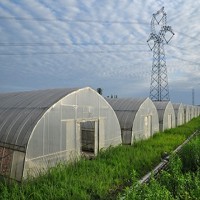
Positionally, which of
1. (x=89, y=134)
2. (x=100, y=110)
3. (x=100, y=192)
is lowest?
(x=100, y=192)

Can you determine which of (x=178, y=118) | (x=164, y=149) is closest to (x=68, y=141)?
(x=164, y=149)

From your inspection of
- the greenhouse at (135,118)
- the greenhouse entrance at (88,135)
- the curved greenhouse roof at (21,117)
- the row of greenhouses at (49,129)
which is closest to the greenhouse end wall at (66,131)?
the row of greenhouses at (49,129)

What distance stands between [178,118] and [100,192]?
2653cm

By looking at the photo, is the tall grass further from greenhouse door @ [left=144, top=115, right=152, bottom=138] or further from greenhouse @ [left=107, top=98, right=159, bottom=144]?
greenhouse door @ [left=144, top=115, right=152, bottom=138]

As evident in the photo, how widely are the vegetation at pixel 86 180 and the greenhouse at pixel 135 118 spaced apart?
415cm

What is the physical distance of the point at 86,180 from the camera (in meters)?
9.12

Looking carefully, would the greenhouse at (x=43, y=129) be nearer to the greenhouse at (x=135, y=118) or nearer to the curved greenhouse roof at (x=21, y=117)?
the curved greenhouse roof at (x=21, y=117)

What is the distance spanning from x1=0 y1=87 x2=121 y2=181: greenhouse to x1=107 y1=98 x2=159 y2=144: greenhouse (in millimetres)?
4000

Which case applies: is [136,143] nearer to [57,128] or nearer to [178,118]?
[57,128]

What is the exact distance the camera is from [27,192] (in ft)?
26.3

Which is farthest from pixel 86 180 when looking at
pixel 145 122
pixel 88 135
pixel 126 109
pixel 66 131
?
pixel 145 122

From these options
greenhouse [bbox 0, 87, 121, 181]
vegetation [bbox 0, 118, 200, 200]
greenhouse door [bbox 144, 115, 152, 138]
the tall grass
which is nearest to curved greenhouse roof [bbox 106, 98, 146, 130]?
greenhouse door [bbox 144, 115, 152, 138]

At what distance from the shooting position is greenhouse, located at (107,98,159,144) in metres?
17.5

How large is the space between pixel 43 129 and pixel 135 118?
360 inches
